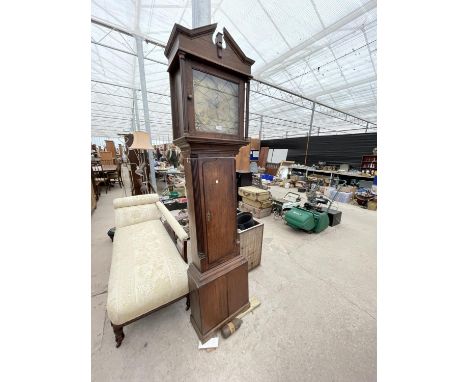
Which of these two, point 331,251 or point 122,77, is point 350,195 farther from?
point 122,77

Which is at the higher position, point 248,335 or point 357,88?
point 357,88

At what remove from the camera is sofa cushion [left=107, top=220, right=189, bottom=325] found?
3.96 feet

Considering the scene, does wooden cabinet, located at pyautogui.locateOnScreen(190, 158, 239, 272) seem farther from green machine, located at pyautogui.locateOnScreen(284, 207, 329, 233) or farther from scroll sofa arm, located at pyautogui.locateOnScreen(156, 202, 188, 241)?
green machine, located at pyautogui.locateOnScreen(284, 207, 329, 233)

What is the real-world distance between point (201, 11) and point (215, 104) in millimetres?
976

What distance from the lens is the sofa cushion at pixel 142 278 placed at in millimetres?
1206

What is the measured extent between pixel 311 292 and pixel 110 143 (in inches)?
451

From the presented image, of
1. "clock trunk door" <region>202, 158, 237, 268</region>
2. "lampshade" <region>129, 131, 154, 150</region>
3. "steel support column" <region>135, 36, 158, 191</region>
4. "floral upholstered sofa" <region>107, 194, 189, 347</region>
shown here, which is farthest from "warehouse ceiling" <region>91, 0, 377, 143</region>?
"floral upholstered sofa" <region>107, 194, 189, 347</region>

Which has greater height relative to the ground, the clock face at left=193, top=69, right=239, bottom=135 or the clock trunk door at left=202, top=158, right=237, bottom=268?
the clock face at left=193, top=69, right=239, bottom=135

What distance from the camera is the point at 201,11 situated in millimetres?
1372

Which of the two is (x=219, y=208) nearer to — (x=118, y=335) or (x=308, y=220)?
(x=118, y=335)

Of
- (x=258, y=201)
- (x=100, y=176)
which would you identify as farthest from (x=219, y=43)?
(x=100, y=176)

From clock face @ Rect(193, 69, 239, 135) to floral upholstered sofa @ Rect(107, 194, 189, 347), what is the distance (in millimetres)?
1114
